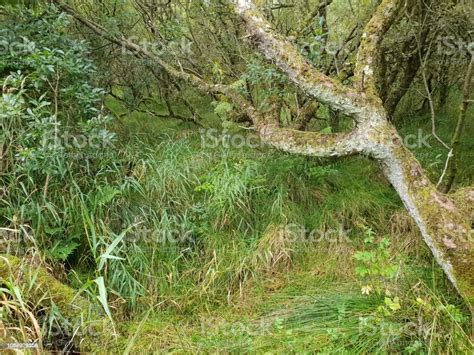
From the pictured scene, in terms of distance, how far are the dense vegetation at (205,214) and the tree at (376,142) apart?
0.29 metres

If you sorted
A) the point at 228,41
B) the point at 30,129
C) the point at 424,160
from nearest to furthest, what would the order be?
the point at 30,129 < the point at 424,160 < the point at 228,41

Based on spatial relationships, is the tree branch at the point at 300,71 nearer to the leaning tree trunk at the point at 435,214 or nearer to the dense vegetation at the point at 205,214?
the leaning tree trunk at the point at 435,214

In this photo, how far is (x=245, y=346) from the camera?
254 centimetres

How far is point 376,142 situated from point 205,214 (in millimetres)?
1664

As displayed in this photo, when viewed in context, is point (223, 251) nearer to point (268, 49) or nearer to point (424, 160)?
point (268, 49)

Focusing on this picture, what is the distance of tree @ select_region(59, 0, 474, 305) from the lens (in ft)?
7.75

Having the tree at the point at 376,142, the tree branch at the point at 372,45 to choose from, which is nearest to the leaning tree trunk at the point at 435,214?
the tree at the point at 376,142

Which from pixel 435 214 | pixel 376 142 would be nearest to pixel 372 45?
pixel 376 142

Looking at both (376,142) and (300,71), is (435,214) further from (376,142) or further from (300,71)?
(300,71)

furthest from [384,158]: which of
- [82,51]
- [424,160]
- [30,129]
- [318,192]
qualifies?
[82,51]

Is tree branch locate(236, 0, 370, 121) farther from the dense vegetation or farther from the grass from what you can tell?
the grass

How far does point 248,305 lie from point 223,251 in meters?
0.53

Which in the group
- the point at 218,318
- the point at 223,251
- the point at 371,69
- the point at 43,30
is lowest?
the point at 218,318

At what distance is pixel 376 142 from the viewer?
254cm
